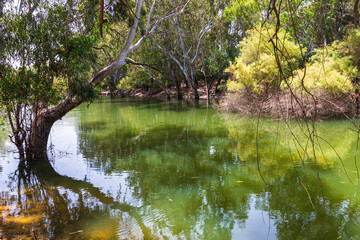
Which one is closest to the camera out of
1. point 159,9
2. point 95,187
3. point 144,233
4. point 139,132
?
point 144,233

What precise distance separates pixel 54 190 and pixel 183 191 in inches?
117

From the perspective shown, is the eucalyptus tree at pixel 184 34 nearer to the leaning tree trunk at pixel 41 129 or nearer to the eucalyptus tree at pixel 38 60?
the leaning tree trunk at pixel 41 129

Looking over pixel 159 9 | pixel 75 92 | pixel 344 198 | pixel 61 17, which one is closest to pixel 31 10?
pixel 61 17

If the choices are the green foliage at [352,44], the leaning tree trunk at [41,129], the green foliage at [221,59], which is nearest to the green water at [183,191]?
the leaning tree trunk at [41,129]

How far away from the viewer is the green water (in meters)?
4.27

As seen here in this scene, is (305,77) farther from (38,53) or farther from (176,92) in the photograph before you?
(176,92)

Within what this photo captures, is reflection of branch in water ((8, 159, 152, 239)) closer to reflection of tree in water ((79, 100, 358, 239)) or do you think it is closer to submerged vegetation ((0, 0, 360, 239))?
submerged vegetation ((0, 0, 360, 239))

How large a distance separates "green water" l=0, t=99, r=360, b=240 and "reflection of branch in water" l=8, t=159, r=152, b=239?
2 centimetres

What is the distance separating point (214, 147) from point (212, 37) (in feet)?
75.1

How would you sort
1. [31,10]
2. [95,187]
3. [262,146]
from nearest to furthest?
[95,187]
[31,10]
[262,146]

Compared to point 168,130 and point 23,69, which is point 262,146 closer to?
point 168,130

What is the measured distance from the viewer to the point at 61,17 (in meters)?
7.54

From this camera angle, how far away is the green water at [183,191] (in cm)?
427

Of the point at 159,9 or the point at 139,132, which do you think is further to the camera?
the point at 159,9
